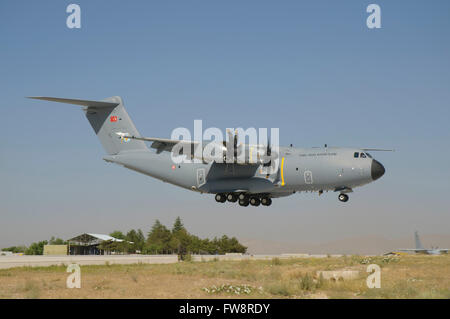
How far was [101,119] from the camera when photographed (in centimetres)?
3441

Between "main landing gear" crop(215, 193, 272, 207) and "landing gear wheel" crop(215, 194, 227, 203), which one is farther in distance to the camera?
"landing gear wheel" crop(215, 194, 227, 203)

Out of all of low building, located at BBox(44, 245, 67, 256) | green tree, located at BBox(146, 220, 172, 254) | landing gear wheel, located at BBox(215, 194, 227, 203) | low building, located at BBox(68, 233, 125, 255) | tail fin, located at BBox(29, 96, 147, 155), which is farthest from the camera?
green tree, located at BBox(146, 220, 172, 254)

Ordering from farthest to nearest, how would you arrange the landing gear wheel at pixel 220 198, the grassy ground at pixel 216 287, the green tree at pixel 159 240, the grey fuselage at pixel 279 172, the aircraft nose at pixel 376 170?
the green tree at pixel 159 240
the landing gear wheel at pixel 220 198
the grey fuselage at pixel 279 172
the aircraft nose at pixel 376 170
the grassy ground at pixel 216 287

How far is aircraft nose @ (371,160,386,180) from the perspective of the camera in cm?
2623

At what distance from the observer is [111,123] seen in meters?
34.1

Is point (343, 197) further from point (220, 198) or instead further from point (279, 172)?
point (220, 198)

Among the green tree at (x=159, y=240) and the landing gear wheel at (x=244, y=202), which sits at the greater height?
the landing gear wheel at (x=244, y=202)

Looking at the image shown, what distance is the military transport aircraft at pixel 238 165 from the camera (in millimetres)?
26844

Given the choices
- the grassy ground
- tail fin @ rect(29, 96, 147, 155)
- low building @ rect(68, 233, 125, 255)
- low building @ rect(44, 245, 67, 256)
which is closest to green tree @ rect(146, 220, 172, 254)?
low building @ rect(68, 233, 125, 255)

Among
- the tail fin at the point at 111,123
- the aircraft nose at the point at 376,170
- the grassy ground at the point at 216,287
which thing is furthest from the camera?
the tail fin at the point at 111,123

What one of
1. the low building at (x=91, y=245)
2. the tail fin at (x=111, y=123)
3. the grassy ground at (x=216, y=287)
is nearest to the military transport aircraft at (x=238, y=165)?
the tail fin at (x=111, y=123)

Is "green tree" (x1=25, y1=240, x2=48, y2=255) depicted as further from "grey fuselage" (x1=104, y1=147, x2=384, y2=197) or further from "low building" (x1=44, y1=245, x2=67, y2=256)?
"grey fuselage" (x1=104, y1=147, x2=384, y2=197)

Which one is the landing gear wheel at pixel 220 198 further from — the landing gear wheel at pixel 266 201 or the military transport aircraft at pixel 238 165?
the landing gear wheel at pixel 266 201
